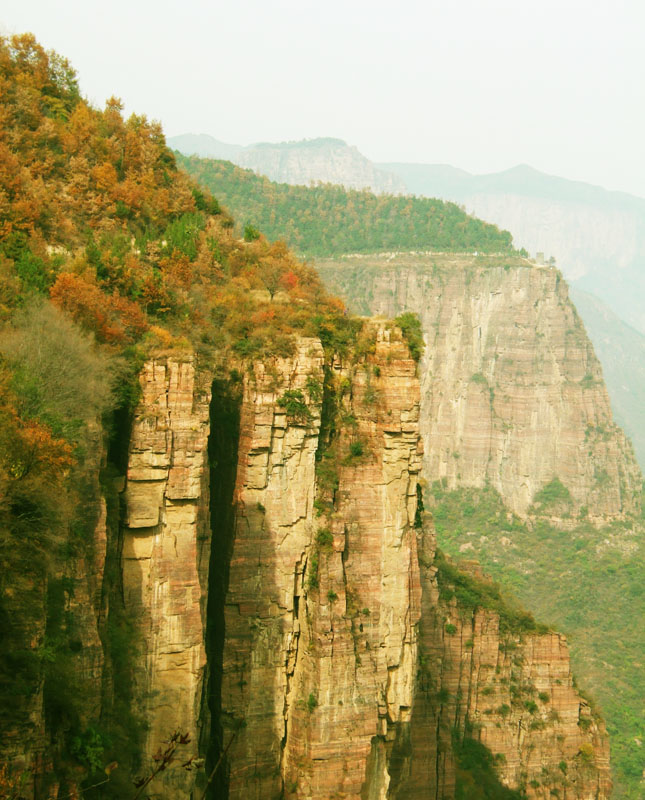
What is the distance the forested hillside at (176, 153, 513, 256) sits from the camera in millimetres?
114812

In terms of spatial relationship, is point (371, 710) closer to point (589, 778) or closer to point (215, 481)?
point (215, 481)

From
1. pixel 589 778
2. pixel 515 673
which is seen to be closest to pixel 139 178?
pixel 515 673

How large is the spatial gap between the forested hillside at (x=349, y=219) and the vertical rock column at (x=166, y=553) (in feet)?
296

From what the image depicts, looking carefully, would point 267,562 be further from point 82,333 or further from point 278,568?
point 82,333

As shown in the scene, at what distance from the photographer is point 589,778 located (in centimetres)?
4322

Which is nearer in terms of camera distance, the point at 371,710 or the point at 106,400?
the point at 106,400

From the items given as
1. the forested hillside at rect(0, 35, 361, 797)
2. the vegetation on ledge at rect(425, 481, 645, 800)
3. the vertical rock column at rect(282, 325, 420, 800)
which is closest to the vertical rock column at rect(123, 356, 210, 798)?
the forested hillside at rect(0, 35, 361, 797)

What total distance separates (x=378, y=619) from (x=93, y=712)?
1035cm

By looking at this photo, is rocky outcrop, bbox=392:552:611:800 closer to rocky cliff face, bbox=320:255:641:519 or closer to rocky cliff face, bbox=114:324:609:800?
rocky cliff face, bbox=114:324:609:800

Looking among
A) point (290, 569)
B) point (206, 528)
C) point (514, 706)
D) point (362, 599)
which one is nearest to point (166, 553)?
point (206, 528)

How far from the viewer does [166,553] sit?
22484 millimetres

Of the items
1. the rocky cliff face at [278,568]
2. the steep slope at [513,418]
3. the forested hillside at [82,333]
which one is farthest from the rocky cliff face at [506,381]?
the rocky cliff face at [278,568]

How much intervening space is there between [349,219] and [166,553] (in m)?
105

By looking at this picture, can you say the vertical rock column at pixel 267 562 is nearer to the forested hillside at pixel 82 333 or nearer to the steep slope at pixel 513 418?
the forested hillside at pixel 82 333
